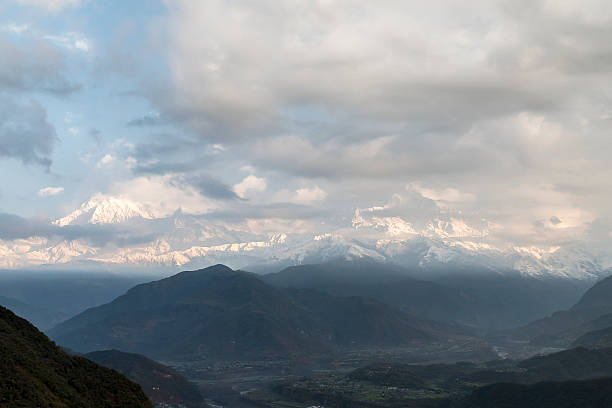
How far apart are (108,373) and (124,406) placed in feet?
76.4

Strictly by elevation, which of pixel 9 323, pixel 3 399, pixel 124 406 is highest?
pixel 9 323

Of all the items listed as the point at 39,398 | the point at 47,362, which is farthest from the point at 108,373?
the point at 39,398

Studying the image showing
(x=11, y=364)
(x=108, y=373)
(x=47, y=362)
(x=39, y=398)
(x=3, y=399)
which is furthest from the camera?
(x=108, y=373)

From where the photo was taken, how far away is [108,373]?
19012 cm

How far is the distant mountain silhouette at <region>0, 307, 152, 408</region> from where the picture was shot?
140 m

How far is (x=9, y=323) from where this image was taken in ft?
625

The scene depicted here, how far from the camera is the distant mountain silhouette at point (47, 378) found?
13988 cm

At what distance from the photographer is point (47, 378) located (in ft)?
518

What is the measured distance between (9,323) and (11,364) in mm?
44981

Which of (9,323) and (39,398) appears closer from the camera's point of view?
(39,398)

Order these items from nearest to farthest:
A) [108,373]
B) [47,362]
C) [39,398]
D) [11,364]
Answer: [39,398], [11,364], [47,362], [108,373]

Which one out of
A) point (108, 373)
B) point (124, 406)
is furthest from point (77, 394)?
point (108, 373)

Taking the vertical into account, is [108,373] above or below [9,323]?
below

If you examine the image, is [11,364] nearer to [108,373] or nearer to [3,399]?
[3,399]
